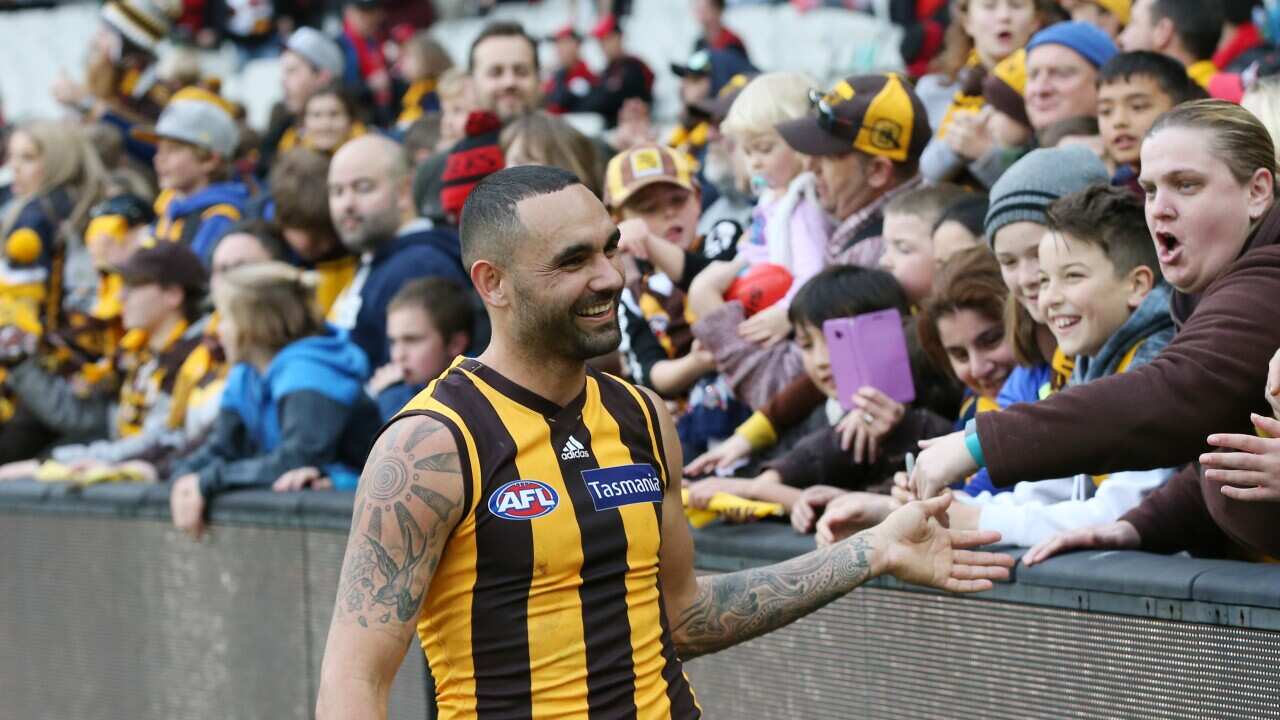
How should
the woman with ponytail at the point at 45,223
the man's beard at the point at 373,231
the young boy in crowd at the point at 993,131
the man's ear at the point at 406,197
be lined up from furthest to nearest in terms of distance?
the woman with ponytail at the point at 45,223 < the man's ear at the point at 406,197 < the man's beard at the point at 373,231 < the young boy in crowd at the point at 993,131

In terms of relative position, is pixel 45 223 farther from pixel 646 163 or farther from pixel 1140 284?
pixel 1140 284

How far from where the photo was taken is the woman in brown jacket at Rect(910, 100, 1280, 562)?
145 inches

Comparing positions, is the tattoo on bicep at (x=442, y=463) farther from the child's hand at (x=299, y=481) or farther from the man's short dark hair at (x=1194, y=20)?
the man's short dark hair at (x=1194, y=20)

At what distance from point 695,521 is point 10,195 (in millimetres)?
8541

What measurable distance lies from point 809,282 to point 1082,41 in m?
1.48

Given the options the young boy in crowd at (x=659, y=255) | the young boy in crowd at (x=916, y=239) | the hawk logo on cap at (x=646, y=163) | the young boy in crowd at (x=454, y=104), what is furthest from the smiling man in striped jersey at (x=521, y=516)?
the young boy in crowd at (x=454, y=104)

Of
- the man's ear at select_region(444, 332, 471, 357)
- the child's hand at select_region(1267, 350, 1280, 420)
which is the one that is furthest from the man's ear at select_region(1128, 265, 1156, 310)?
the man's ear at select_region(444, 332, 471, 357)

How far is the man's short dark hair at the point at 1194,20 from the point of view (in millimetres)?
6910

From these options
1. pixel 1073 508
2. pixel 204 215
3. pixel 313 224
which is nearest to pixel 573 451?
pixel 1073 508

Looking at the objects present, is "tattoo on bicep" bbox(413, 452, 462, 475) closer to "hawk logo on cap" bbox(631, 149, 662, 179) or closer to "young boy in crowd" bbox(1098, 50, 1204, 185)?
"young boy in crowd" bbox(1098, 50, 1204, 185)

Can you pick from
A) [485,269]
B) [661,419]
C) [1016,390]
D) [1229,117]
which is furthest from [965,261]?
[485,269]

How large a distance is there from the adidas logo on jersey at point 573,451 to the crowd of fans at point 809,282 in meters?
0.86

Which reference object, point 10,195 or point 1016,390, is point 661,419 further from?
point 10,195

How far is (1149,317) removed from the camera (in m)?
4.42
